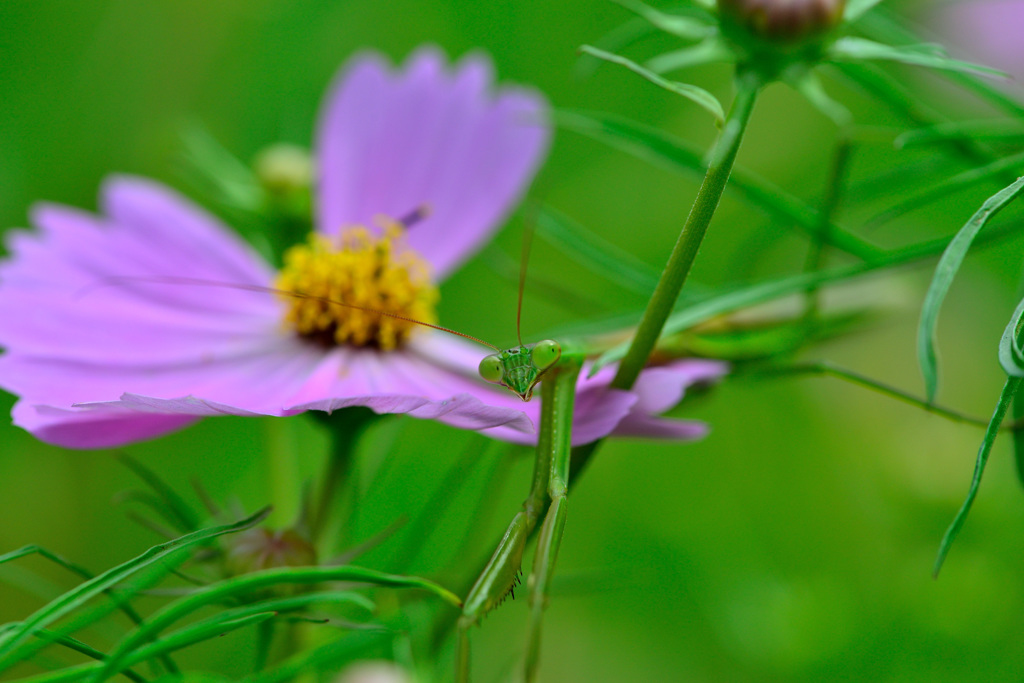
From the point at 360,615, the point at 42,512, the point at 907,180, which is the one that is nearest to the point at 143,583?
the point at 360,615

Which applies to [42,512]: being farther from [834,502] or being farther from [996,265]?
[996,265]

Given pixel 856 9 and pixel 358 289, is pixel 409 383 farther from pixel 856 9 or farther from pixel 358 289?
pixel 856 9

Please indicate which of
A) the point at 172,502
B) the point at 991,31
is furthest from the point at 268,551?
the point at 991,31

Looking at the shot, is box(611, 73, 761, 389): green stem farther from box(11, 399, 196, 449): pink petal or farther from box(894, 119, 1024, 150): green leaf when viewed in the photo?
box(11, 399, 196, 449): pink petal

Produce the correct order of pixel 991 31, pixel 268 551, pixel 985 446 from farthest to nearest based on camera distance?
1. pixel 991 31
2. pixel 268 551
3. pixel 985 446

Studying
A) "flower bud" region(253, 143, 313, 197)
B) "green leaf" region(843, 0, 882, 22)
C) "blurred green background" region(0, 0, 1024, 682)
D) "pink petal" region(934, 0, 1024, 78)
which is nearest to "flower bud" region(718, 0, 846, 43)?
"green leaf" region(843, 0, 882, 22)

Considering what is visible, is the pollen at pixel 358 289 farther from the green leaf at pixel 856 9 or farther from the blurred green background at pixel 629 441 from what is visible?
the green leaf at pixel 856 9

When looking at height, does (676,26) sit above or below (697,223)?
above
